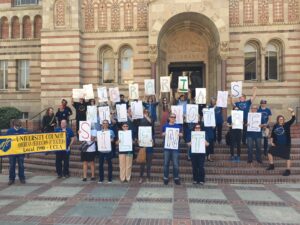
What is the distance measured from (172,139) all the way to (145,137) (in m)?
0.99

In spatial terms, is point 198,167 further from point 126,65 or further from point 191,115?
point 126,65

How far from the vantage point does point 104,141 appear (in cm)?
1216

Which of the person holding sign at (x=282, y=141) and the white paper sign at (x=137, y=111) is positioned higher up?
the white paper sign at (x=137, y=111)

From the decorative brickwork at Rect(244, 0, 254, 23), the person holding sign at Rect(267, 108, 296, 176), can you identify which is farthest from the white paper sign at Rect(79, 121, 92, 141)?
the decorative brickwork at Rect(244, 0, 254, 23)

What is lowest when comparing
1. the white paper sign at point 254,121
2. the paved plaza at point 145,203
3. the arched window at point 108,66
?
the paved plaza at point 145,203

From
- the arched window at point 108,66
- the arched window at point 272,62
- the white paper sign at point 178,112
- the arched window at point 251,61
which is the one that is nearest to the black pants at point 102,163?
the white paper sign at point 178,112

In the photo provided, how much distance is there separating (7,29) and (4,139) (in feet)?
50.0

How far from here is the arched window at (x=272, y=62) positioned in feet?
70.7

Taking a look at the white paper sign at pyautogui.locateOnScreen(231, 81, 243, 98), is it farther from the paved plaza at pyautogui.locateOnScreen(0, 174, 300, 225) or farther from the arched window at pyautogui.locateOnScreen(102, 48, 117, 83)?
the arched window at pyautogui.locateOnScreen(102, 48, 117, 83)

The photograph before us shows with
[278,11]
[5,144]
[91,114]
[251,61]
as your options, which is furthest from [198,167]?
[278,11]

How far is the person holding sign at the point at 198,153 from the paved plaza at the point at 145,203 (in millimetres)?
413

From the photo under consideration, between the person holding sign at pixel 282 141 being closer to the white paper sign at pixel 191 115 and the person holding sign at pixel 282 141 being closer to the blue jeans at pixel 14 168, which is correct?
the white paper sign at pixel 191 115

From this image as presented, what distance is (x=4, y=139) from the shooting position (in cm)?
1216

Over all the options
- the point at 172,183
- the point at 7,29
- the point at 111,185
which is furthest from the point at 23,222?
the point at 7,29
